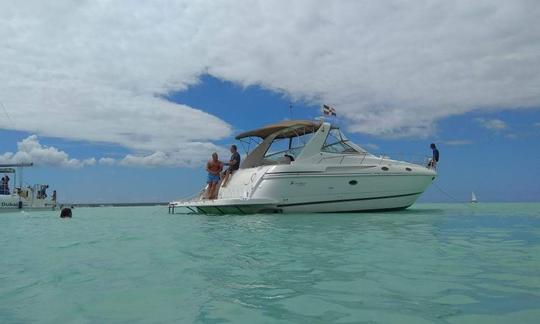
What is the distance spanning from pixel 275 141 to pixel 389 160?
17.0 ft

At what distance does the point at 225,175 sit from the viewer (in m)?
20.6

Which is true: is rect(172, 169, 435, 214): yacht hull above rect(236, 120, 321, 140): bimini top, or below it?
below

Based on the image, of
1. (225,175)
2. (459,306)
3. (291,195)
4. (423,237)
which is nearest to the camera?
(459,306)

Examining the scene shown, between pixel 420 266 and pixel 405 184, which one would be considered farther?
pixel 405 184

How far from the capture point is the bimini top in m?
19.1

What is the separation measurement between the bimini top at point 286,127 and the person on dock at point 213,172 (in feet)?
6.30

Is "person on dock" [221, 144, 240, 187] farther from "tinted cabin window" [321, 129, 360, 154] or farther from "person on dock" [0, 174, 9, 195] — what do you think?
"person on dock" [0, 174, 9, 195]

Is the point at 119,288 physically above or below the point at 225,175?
below

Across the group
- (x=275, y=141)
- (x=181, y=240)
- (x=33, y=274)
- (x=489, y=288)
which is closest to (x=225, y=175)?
(x=275, y=141)

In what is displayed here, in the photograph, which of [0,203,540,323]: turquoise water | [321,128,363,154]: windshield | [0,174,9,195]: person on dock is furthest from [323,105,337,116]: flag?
[0,174,9,195]: person on dock

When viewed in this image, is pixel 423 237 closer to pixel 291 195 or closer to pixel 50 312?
pixel 50 312

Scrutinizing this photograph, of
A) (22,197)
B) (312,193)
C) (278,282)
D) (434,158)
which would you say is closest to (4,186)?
(22,197)

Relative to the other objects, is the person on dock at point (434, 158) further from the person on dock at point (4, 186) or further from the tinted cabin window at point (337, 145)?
the person on dock at point (4, 186)

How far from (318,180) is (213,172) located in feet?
16.6
